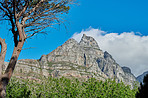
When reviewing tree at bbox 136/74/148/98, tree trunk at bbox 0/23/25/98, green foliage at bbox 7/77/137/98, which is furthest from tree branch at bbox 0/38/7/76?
green foliage at bbox 7/77/137/98

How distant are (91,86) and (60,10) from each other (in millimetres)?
12460

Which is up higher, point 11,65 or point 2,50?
point 2,50

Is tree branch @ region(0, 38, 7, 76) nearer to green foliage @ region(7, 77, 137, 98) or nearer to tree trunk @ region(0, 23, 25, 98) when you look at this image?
tree trunk @ region(0, 23, 25, 98)

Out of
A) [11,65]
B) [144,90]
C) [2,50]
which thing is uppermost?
[2,50]

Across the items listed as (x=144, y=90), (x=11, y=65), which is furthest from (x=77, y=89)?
(x=11, y=65)

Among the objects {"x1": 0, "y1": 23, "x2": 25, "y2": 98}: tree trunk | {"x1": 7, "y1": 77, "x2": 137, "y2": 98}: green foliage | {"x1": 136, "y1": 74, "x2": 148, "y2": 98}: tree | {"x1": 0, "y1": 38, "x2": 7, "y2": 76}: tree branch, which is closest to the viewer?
{"x1": 0, "y1": 23, "x2": 25, "y2": 98}: tree trunk

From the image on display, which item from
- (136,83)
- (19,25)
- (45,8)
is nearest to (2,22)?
(19,25)

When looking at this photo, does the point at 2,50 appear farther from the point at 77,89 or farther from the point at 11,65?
the point at 77,89

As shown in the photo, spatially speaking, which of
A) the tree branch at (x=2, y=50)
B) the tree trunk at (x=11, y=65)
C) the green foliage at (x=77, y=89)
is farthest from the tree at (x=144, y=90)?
the green foliage at (x=77, y=89)

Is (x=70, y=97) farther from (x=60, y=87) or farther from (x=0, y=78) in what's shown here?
(x=0, y=78)

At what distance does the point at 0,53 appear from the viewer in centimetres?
738

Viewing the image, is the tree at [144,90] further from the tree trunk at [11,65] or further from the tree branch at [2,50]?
the tree branch at [2,50]

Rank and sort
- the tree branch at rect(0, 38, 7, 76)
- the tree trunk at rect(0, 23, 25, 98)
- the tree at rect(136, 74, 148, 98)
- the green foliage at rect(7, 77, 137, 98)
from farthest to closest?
the green foliage at rect(7, 77, 137, 98) < the tree at rect(136, 74, 148, 98) < the tree branch at rect(0, 38, 7, 76) < the tree trunk at rect(0, 23, 25, 98)

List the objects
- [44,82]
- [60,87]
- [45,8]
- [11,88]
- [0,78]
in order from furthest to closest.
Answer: [44,82] < [60,87] < [11,88] < [45,8] < [0,78]
